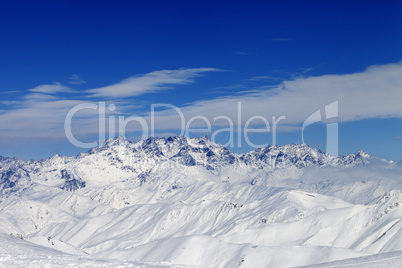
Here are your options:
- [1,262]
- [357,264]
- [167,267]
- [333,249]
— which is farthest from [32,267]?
[333,249]

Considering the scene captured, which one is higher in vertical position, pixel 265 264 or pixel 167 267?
pixel 167 267

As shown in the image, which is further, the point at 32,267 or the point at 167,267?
the point at 167,267

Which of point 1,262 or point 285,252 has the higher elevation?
point 1,262

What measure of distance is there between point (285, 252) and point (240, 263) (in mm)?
21581

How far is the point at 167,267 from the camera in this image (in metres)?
44.1

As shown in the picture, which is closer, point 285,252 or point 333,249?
point 333,249

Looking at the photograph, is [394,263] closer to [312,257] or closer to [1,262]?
[1,262]

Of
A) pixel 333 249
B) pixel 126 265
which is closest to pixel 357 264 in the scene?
pixel 126 265

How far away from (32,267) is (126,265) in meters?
8.92

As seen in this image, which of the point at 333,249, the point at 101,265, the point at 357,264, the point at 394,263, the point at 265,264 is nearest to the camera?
the point at 394,263

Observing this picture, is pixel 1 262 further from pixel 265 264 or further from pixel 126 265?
pixel 265 264

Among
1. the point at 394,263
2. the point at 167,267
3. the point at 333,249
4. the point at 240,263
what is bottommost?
Result: the point at 240,263

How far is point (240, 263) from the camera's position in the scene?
198 metres

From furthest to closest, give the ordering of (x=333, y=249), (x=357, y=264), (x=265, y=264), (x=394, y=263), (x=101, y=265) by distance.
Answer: (x=265, y=264), (x=333, y=249), (x=101, y=265), (x=357, y=264), (x=394, y=263)
